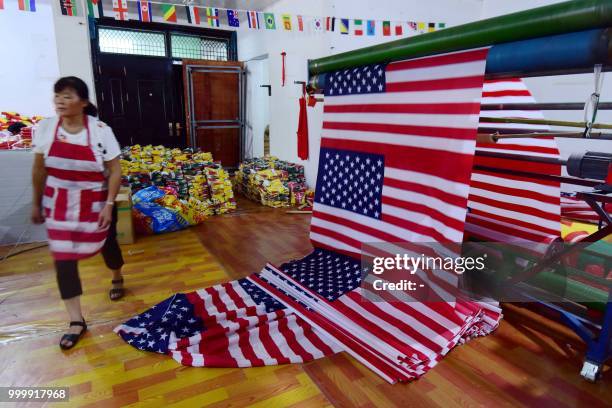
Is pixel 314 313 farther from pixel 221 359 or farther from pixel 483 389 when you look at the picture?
pixel 483 389

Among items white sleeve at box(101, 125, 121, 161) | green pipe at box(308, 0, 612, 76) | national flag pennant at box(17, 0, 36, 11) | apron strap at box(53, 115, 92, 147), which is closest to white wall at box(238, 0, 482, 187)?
green pipe at box(308, 0, 612, 76)

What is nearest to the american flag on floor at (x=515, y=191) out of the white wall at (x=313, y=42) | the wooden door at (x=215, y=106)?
the white wall at (x=313, y=42)

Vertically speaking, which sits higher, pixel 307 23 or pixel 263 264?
pixel 307 23

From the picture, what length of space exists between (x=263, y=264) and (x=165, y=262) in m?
0.80

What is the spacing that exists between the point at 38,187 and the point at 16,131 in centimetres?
31

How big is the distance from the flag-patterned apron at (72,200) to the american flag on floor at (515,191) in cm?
228

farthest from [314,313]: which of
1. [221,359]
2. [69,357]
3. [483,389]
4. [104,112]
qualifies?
[104,112]

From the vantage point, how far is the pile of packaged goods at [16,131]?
87cm

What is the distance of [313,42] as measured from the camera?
16.8 feet

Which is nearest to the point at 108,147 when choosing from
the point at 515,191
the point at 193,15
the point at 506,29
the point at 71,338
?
the point at 506,29

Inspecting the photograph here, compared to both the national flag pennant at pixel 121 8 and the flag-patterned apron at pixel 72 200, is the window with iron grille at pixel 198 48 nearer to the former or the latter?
the national flag pennant at pixel 121 8

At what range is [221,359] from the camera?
1.92m

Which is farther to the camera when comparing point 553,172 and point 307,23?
point 307,23

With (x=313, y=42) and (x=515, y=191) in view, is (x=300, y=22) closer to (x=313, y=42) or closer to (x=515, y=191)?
(x=313, y=42)
